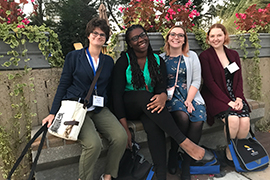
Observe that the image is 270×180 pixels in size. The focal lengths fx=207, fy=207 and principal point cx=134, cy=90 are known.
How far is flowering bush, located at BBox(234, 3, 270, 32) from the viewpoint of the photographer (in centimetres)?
353

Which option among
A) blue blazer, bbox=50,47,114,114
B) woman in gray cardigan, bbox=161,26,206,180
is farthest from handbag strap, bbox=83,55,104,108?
woman in gray cardigan, bbox=161,26,206,180

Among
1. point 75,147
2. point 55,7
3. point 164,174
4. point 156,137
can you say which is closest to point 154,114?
point 156,137

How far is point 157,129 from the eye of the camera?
1960 mm

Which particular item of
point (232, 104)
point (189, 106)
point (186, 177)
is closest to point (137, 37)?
point (189, 106)

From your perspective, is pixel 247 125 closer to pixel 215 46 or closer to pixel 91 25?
pixel 215 46

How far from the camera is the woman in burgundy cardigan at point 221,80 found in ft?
7.93

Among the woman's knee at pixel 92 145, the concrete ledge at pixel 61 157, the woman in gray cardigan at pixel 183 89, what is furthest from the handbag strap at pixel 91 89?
the woman in gray cardigan at pixel 183 89

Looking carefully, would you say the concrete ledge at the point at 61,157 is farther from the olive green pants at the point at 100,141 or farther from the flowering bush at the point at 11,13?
the flowering bush at the point at 11,13

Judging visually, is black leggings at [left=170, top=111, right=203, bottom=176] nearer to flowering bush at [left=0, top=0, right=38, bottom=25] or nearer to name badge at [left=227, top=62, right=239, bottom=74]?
name badge at [left=227, top=62, right=239, bottom=74]

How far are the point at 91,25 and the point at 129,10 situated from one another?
3.56 ft

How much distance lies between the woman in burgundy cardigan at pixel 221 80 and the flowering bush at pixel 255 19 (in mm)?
1266

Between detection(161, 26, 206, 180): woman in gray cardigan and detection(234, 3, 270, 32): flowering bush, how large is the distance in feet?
5.97

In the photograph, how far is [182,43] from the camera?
94.0 inches

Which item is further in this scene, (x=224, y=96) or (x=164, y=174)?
(x=224, y=96)
